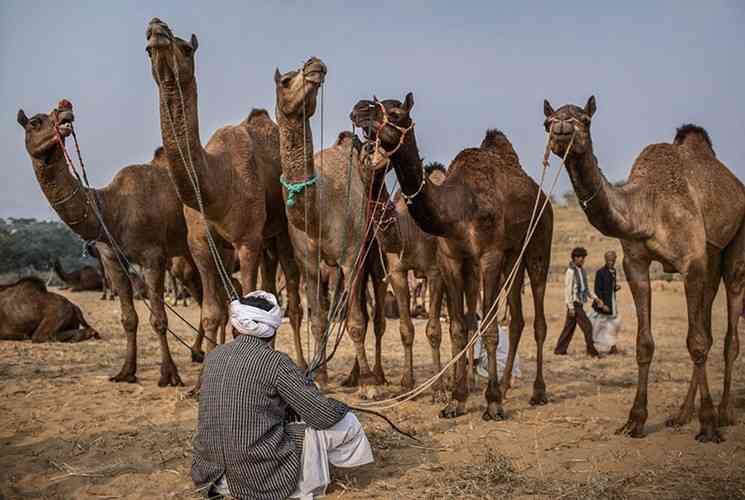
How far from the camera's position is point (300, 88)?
7.05m

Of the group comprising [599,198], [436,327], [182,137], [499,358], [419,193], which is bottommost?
[499,358]

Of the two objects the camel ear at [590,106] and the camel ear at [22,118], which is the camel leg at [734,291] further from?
the camel ear at [22,118]

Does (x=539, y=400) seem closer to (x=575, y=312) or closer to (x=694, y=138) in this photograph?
(x=694, y=138)

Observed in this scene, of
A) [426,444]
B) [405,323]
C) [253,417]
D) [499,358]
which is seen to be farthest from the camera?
[499,358]

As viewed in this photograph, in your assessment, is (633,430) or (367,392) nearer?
(633,430)

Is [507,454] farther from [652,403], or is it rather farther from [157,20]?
[157,20]

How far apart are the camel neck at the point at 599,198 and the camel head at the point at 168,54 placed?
376cm

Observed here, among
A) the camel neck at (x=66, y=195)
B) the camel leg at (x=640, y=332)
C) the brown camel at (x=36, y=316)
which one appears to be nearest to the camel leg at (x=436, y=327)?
the camel leg at (x=640, y=332)

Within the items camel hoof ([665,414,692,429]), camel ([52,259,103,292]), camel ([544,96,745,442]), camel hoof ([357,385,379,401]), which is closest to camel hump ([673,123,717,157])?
camel ([544,96,745,442])

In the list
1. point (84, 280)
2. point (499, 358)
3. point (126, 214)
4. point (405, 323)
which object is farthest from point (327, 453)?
point (84, 280)

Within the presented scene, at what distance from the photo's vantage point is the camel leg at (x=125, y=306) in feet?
30.3

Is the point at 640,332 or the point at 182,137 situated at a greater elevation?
the point at 182,137

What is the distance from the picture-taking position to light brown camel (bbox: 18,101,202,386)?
8.36 meters

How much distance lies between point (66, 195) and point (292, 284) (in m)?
3.16
